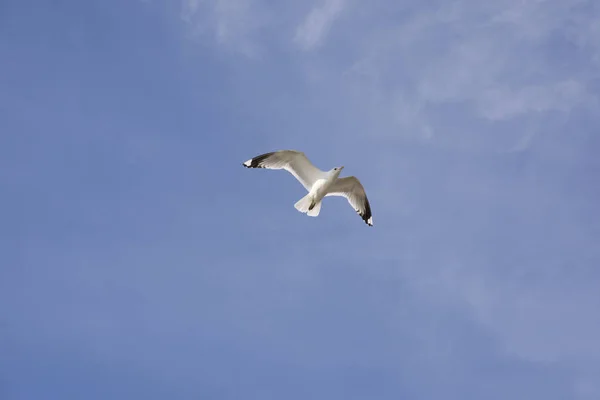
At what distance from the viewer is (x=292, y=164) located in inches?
1089

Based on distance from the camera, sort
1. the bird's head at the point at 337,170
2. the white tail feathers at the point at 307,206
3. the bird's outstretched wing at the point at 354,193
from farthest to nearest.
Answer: the bird's outstretched wing at the point at 354,193
the bird's head at the point at 337,170
the white tail feathers at the point at 307,206

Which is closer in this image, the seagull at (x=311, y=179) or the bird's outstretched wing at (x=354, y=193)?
the seagull at (x=311, y=179)

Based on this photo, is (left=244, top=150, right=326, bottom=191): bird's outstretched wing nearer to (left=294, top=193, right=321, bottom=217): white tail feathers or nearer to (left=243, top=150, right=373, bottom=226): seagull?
(left=243, top=150, right=373, bottom=226): seagull

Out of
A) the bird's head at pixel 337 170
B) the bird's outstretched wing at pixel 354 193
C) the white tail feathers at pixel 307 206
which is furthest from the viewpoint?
the bird's outstretched wing at pixel 354 193

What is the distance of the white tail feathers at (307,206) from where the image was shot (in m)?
27.0

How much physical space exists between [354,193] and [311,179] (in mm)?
1575

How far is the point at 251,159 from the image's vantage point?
27.3m

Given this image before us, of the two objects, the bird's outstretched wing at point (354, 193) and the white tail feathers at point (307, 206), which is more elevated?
the bird's outstretched wing at point (354, 193)

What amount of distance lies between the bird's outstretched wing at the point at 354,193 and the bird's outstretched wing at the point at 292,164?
0.74 meters

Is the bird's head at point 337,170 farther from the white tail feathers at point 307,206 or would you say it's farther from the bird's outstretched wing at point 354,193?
the white tail feathers at point 307,206

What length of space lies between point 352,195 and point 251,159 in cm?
345

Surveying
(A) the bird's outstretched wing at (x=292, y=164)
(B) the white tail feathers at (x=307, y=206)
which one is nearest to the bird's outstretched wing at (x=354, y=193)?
(A) the bird's outstretched wing at (x=292, y=164)

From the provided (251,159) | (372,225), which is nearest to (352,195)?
(372,225)

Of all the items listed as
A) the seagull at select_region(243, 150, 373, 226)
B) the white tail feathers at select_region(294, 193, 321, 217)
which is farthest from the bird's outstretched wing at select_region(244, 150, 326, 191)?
the white tail feathers at select_region(294, 193, 321, 217)
